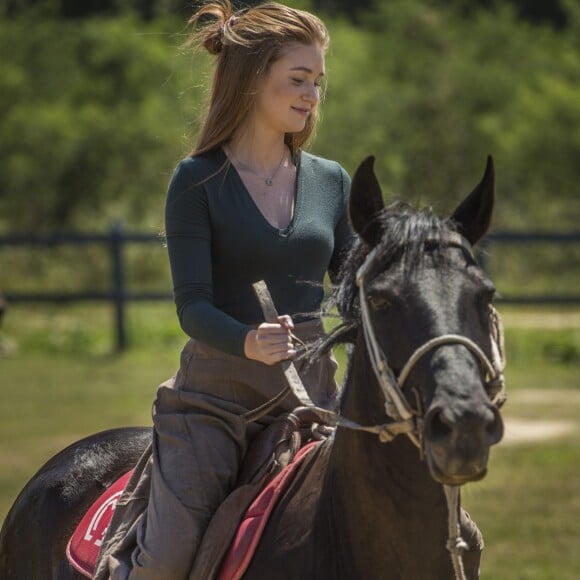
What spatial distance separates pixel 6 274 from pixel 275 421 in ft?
63.3

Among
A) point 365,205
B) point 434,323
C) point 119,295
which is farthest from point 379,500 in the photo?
point 119,295

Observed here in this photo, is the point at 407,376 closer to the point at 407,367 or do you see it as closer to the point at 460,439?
the point at 407,367

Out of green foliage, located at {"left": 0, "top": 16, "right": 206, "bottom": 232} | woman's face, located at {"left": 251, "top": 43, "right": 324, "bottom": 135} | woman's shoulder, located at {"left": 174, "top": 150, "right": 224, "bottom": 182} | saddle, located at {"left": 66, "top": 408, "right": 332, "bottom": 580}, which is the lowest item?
Result: green foliage, located at {"left": 0, "top": 16, "right": 206, "bottom": 232}

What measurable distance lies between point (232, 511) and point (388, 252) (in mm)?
843

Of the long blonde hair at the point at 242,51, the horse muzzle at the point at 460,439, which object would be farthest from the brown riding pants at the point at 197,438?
the horse muzzle at the point at 460,439

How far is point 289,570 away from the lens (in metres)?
3.03

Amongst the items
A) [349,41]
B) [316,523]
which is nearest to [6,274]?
[349,41]

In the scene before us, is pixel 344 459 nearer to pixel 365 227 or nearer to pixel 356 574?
pixel 356 574

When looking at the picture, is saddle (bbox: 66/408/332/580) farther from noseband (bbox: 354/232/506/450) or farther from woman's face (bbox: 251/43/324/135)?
woman's face (bbox: 251/43/324/135)

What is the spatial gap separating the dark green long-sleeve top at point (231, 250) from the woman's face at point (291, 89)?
0.52 feet

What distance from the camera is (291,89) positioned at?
342cm

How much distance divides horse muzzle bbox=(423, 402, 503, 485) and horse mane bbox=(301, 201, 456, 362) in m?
0.37

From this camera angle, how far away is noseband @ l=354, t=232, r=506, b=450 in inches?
101

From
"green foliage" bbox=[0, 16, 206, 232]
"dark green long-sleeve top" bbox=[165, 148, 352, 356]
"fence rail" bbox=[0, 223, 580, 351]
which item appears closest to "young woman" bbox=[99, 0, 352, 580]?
"dark green long-sleeve top" bbox=[165, 148, 352, 356]
